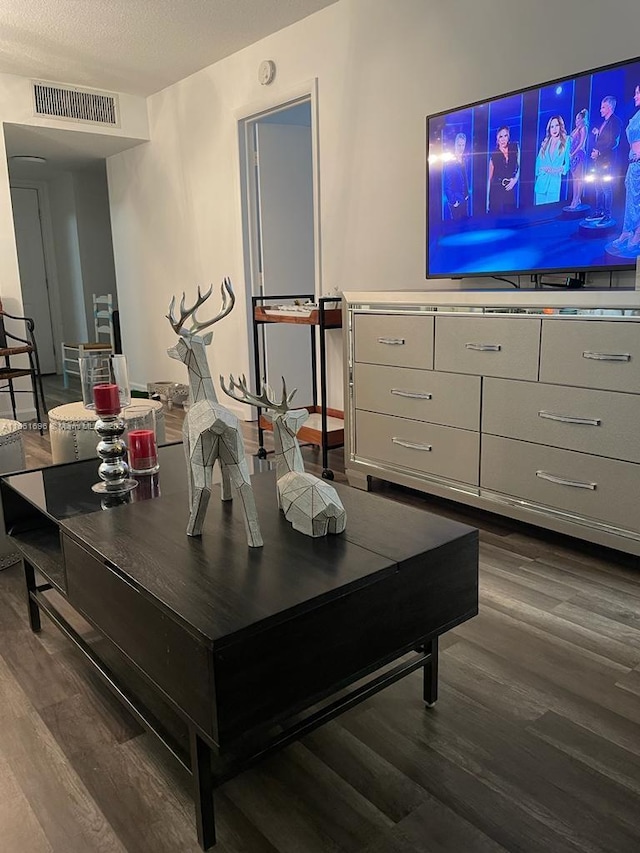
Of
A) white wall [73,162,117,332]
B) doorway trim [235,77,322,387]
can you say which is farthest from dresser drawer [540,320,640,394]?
white wall [73,162,117,332]

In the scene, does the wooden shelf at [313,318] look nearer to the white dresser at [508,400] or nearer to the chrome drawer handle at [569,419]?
the white dresser at [508,400]

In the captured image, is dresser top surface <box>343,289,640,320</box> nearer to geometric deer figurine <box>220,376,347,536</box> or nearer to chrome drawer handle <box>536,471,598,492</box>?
chrome drawer handle <box>536,471,598,492</box>

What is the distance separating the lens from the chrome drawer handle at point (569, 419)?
7.53ft

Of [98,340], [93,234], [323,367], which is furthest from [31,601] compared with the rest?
[93,234]

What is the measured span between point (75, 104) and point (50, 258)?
284 cm

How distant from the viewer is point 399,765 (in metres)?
1.41

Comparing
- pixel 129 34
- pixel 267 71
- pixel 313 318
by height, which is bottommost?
pixel 313 318

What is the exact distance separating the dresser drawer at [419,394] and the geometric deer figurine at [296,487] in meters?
1.37

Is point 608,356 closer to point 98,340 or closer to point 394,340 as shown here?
point 394,340

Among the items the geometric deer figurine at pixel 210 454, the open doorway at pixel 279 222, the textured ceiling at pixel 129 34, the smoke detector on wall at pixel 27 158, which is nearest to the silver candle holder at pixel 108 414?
the geometric deer figurine at pixel 210 454

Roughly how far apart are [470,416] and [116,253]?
15.7 feet

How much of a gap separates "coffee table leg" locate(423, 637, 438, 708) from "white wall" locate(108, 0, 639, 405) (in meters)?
2.29

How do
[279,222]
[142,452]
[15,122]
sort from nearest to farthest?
1. [142,452]
2. [279,222]
3. [15,122]

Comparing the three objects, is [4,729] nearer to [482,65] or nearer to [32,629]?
[32,629]
